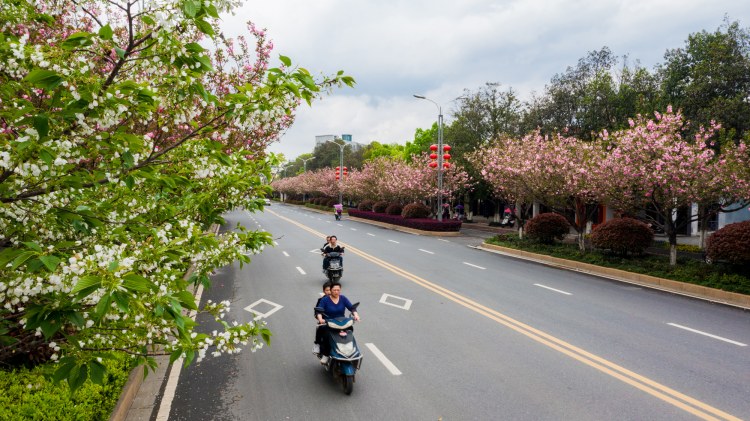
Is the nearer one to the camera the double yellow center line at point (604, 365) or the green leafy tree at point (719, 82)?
the double yellow center line at point (604, 365)

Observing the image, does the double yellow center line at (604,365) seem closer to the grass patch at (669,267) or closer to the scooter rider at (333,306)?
the scooter rider at (333,306)

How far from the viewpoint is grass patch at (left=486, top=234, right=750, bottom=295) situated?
13852mm

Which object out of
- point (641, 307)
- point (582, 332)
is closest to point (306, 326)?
point (582, 332)

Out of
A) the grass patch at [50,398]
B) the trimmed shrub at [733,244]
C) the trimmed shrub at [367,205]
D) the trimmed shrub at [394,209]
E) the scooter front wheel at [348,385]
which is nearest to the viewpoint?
the grass patch at [50,398]

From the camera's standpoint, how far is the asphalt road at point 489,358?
20.3ft

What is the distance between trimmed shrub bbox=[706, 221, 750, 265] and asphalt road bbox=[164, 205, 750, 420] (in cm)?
239

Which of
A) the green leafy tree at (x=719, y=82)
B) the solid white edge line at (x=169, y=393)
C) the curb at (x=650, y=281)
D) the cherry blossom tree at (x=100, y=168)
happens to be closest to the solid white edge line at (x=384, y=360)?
the solid white edge line at (x=169, y=393)

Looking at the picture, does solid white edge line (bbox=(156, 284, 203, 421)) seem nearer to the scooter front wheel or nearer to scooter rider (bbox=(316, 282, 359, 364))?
scooter rider (bbox=(316, 282, 359, 364))

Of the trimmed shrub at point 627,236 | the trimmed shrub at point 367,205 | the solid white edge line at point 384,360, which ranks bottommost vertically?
the solid white edge line at point 384,360

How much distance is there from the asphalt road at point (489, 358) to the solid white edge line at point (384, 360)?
0.02 metres

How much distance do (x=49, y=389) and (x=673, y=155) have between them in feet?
60.6

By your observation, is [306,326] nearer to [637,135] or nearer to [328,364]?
[328,364]

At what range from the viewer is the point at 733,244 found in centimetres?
1395

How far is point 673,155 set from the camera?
53.9 ft
